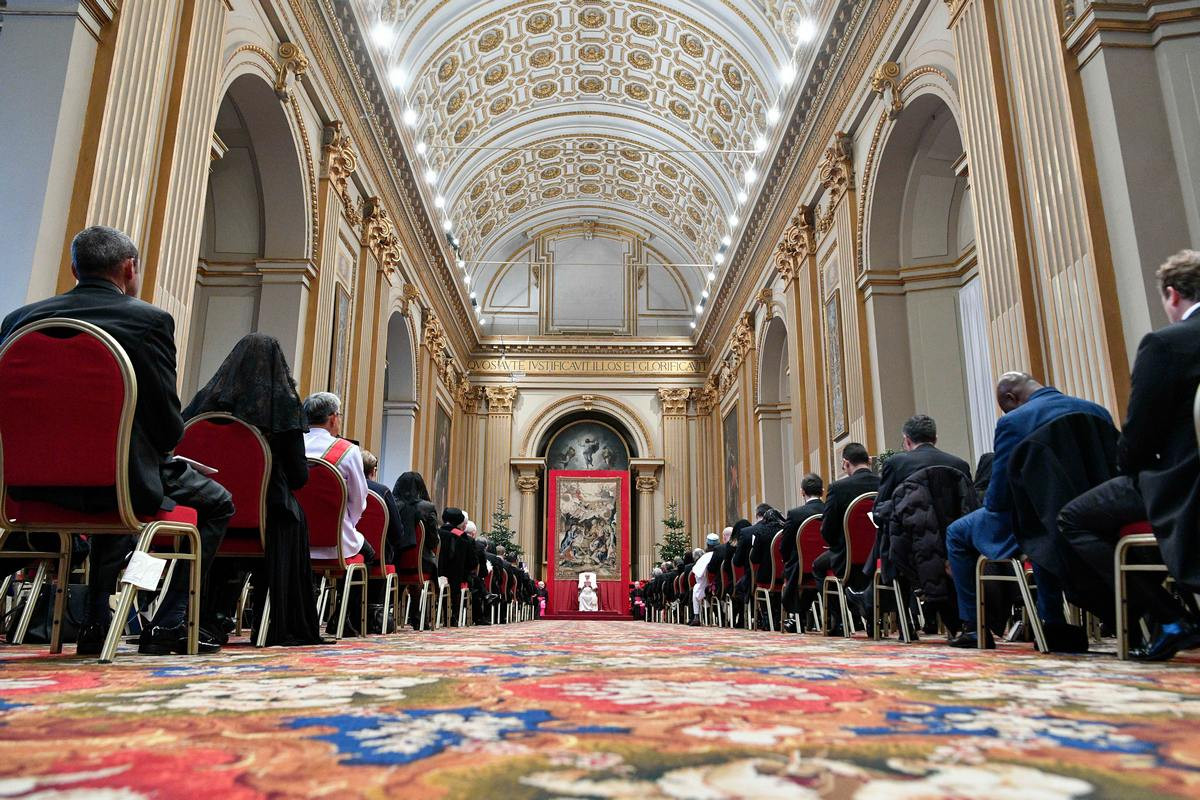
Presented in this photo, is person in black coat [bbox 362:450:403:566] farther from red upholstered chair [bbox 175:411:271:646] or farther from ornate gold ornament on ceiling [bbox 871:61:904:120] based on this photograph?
ornate gold ornament on ceiling [bbox 871:61:904:120]

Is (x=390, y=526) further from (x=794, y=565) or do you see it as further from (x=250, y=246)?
(x=250, y=246)

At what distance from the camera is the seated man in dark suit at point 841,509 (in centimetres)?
471

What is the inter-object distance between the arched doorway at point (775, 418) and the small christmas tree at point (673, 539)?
147 inches

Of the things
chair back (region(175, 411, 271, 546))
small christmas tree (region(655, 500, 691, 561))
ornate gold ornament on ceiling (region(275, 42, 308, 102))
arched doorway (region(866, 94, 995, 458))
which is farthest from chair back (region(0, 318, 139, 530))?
small christmas tree (region(655, 500, 691, 561))

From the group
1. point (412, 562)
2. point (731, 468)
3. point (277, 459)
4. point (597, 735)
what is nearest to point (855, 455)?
point (412, 562)

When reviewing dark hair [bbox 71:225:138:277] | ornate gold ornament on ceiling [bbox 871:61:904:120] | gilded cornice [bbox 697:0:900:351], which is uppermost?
gilded cornice [bbox 697:0:900:351]

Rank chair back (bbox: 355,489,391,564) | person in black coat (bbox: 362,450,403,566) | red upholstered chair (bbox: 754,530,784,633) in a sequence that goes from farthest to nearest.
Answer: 1. red upholstered chair (bbox: 754,530,784,633)
2. person in black coat (bbox: 362,450,403,566)
3. chair back (bbox: 355,489,391,564)

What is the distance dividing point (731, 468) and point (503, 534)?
5092 mm

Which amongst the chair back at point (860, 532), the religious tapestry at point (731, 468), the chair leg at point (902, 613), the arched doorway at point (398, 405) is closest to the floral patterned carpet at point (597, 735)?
the chair leg at point (902, 613)

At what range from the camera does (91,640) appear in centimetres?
258

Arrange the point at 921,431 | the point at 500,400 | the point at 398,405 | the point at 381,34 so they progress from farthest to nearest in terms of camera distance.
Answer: the point at 500,400, the point at 398,405, the point at 381,34, the point at 921,431

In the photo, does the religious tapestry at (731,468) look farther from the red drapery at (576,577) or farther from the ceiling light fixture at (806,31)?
the ceiling light fixture at (806,31)

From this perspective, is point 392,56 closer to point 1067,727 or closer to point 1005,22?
point 1005,22

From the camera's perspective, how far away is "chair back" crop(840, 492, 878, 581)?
180 inches
